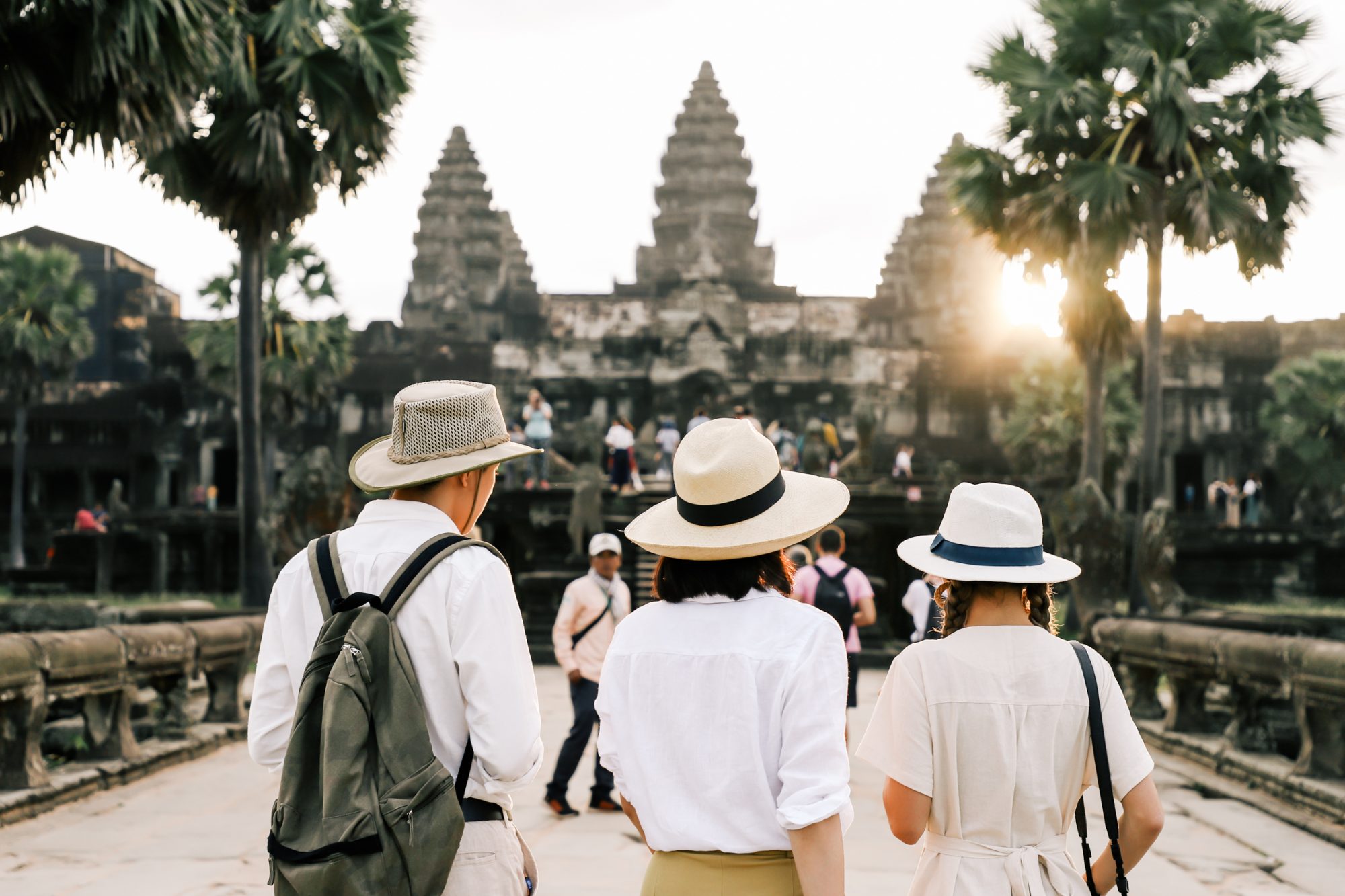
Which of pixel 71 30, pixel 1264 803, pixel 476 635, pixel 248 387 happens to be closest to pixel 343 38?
pixel 248 387

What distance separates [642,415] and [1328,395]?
65.2 ft

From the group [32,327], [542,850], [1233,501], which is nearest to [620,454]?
[542,850]

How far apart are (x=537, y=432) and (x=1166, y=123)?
406 inches

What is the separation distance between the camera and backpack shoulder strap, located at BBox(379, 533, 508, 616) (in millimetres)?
2441

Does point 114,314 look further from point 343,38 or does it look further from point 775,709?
point 775,709

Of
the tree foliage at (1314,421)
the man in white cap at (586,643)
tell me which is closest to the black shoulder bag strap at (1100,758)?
the man in white cap at (586,643)

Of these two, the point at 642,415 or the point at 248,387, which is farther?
the point at 642,415

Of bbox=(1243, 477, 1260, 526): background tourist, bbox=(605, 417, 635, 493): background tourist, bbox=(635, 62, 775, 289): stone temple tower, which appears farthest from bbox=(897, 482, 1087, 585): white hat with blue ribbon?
bbox=(635, 62, 775, 289): stone temple tower

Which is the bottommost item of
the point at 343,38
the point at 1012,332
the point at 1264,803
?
the point at 1264,803

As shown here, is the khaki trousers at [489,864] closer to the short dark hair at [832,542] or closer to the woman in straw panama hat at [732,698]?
the woman in straw panama hat at [732,698]

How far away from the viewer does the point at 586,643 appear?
24.3ft

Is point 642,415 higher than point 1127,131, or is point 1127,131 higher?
point 1127,131

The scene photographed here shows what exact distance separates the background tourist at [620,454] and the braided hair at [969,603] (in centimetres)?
1875

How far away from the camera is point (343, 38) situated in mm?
16031
